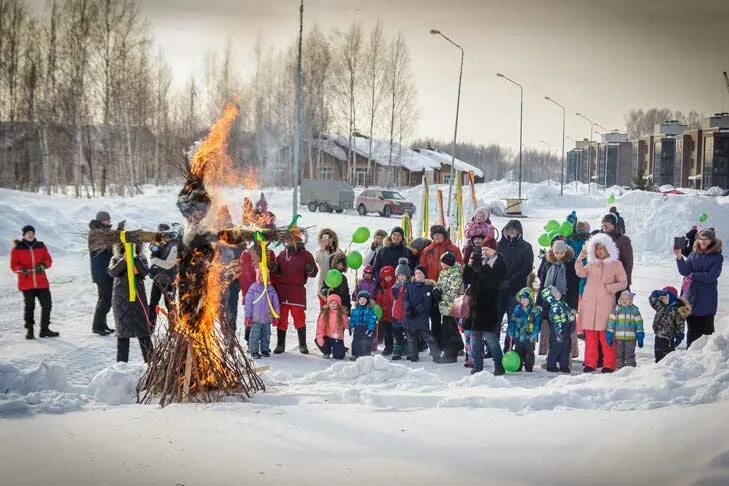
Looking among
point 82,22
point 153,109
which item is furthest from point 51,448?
point 153,109

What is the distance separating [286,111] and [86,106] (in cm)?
1268

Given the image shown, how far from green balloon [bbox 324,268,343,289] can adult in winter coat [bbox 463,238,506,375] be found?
1.76 metres

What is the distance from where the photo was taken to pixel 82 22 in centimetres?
2873

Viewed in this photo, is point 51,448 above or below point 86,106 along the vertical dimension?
below

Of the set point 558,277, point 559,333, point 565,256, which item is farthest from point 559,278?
point 559,333

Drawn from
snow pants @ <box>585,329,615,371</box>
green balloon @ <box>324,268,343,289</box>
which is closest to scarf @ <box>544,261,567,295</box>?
snow pants @ <box>585,329,615,371</box>

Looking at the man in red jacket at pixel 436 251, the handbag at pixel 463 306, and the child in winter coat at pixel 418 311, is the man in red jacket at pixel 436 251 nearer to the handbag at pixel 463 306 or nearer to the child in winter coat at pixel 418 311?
the child in winter coat at pixel 418 311

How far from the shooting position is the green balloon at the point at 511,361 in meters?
8.09

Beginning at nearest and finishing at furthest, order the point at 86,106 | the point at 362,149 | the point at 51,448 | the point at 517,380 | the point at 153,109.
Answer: the point at 51,448
the point at 517,380
the point at 86,106
the point at 153,109
the point at 362,149

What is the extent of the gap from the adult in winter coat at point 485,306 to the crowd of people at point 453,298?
11 mm

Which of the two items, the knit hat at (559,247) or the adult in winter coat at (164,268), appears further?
the knit hat at (559,247)

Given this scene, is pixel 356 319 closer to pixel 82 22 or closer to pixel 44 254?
pixel 44 254

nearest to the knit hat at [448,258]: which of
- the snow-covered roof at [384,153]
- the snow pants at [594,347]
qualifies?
the snow pants at [594,347]

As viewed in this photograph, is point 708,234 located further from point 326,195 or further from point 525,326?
point 326,195
